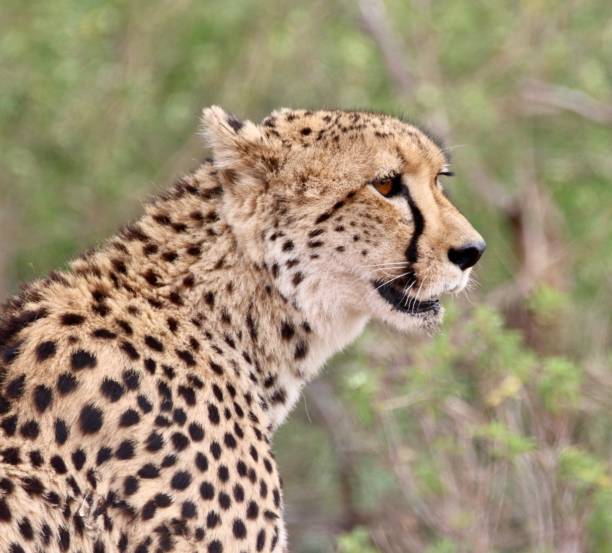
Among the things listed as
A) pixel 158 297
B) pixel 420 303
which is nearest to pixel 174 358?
pixel 158 297

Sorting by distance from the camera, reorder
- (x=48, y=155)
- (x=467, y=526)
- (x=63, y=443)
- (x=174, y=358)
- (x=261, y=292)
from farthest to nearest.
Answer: (x=48, y=155)
(x=467, y=526)
(x=261, y=292)
(x=174, y=358)
(x=63, y=443)

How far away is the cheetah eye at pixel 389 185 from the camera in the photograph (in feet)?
11.9

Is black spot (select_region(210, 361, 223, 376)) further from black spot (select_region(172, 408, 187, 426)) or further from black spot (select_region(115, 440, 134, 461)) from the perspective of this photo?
black spot (select_region(115, 440, 134, 461))

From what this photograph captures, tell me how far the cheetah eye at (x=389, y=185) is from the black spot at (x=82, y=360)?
95cm

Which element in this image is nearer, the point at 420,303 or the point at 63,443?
the point at 63,443

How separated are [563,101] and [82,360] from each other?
5.67m

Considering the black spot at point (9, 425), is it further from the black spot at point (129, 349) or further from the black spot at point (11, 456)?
the black spot at point (129, 349)

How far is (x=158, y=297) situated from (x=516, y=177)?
17.4 ft

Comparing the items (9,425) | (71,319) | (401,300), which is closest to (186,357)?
(71,319)

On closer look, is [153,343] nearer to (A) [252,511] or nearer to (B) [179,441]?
(B) [179,441]

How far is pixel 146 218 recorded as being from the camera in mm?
3637

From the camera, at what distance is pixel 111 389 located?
3186 mm

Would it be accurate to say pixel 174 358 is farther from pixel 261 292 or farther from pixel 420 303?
pixel 420 303

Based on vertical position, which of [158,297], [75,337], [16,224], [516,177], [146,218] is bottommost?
[75,337]
